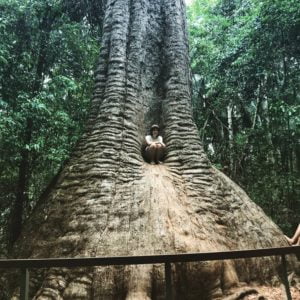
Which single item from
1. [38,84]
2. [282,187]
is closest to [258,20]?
[282,187]

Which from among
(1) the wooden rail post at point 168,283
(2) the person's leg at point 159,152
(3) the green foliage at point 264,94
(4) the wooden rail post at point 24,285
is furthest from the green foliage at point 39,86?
(3) the green foliage at point 264,94

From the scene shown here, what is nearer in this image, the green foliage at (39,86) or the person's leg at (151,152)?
the person's leg at (151,152)

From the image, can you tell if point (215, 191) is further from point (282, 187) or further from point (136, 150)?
point (282, 187)

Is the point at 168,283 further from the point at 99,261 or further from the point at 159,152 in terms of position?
the point at 159,152

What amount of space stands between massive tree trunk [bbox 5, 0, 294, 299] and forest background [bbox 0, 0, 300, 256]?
92 centimetres

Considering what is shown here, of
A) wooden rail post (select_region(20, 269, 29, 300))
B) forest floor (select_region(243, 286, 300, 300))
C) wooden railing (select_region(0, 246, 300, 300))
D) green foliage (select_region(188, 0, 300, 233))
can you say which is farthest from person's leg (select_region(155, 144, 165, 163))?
green foliage (select_region(188, 0, 300, 233))

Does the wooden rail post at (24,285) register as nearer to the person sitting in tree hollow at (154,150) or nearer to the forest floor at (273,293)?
the forest floor at (273,293)

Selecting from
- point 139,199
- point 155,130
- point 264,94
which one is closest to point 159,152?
point 155,130

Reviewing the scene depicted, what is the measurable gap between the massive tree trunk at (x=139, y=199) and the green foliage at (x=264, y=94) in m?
3.74

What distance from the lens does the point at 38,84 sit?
741cm

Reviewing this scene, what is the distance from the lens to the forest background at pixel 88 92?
6.72 m

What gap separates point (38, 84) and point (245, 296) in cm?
576

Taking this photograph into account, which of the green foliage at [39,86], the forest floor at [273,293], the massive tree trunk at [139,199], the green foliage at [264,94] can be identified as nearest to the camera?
the massive tree trunk at [139,199]

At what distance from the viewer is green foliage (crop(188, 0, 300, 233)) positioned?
9.33 meters
